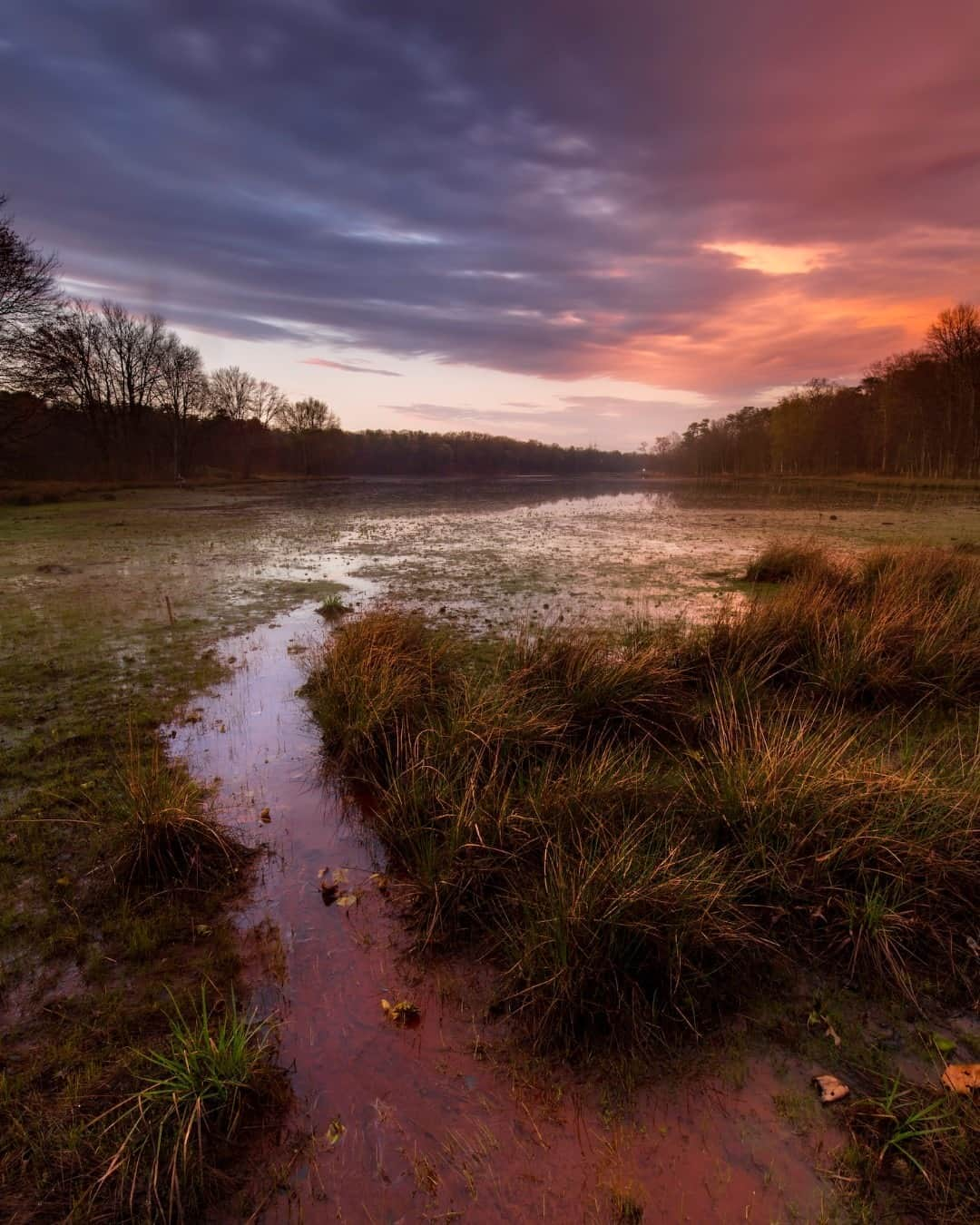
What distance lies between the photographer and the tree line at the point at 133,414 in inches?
1041

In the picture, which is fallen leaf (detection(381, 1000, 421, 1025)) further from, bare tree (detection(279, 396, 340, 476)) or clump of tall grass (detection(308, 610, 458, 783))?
bare tree (detection(279, 396, 340, 476))

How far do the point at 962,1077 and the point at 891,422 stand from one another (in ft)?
213

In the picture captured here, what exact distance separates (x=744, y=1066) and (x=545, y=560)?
13.6m

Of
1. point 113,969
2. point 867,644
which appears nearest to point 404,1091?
point 113,969

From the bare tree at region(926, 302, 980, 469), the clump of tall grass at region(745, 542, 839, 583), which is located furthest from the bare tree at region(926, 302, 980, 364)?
the clump of tall grass at region(745, 542, 839, 583)

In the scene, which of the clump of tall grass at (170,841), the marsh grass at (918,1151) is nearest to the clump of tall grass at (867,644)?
the marsh grass at (918,1151)

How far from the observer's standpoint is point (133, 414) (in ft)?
156

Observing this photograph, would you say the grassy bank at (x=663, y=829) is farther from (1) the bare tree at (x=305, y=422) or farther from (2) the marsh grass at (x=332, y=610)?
(1) the bare tree at (x=305, y=422)

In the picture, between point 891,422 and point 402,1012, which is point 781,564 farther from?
point 891,422

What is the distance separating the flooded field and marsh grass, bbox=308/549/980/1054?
270 mm

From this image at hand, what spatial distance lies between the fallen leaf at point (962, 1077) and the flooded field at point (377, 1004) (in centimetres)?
47

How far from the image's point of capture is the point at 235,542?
19406 millimetres

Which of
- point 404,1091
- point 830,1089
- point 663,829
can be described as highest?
point 663,829

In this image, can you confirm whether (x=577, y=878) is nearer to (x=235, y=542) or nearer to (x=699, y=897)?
(x=699, y=897)
